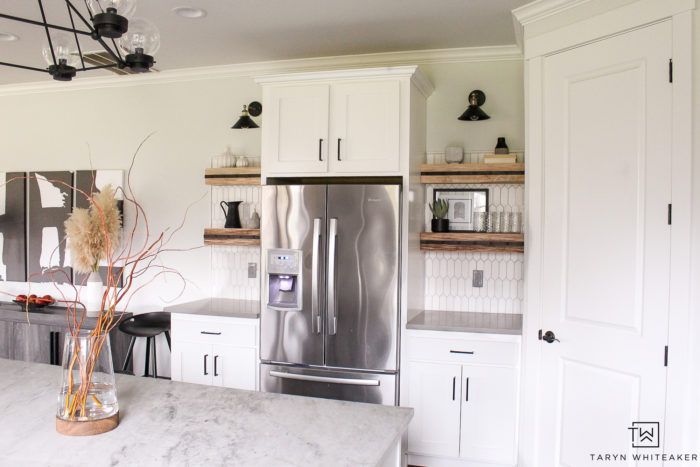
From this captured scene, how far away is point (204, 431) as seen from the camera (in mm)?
1522

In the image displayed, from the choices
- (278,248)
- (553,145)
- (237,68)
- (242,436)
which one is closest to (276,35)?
(237,68)

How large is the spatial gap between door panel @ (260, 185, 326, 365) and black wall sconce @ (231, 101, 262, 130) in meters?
0.86

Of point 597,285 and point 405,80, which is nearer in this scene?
point 597,285

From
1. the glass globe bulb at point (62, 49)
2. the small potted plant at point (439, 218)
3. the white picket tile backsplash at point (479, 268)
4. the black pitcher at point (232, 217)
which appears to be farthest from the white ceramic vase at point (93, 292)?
the small potted plant at point (439, 218)

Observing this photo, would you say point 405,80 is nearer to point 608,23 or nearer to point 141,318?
point 608,23

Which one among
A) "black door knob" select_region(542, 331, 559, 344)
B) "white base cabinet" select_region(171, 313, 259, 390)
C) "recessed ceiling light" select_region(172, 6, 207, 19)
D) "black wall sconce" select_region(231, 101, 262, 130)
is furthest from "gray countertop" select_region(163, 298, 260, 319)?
"recessed ceiling light" select_region(172, 6, 207, 19)

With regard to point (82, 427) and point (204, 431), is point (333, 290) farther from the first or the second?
point (82, 427)

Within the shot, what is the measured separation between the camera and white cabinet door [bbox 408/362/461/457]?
10.2 ft

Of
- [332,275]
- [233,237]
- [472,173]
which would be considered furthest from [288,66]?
[332,275]

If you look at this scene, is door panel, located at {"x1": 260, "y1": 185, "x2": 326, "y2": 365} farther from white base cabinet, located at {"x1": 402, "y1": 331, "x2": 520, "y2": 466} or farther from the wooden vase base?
the wooden vase base

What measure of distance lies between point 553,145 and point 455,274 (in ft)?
4.16

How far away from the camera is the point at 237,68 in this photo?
13.8 ft

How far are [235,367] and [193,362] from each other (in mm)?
328

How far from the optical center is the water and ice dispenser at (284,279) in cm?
332
